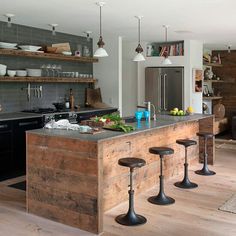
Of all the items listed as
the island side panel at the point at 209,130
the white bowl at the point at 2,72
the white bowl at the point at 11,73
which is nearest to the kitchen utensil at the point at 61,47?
the white bowl at the point at 11,73

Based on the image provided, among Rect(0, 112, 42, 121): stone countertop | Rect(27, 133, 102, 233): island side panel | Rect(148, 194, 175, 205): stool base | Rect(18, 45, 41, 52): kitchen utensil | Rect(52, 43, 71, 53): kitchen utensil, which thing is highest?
Rect(52, 43, 71, 53): kitchen utensil

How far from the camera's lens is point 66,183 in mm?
3547

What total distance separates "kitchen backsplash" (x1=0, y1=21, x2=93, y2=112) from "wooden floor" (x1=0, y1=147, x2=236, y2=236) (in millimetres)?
1670

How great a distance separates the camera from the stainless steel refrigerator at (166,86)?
7688mm

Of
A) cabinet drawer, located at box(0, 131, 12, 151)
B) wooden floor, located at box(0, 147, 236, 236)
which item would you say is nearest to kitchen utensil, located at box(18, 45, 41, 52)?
cabinet drawer, located at box(0, 131, 12, 151)

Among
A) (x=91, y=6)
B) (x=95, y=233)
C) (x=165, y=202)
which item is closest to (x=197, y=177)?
(x=165, y=202)

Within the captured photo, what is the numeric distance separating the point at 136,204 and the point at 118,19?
282cm

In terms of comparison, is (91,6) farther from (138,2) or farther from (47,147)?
(47,147)

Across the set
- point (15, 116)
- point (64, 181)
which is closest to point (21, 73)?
point (15, 116)

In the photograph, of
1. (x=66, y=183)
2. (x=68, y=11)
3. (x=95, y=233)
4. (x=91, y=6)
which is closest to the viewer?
(x=95, y=233)

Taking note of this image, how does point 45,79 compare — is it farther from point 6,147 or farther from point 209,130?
point 209,130

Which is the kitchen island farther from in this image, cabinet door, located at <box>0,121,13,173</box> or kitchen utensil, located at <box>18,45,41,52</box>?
kitchen utensil, located at <box>18,45,41,52</box>

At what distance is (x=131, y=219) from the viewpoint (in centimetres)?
358

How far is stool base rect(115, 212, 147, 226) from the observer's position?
3547mm
